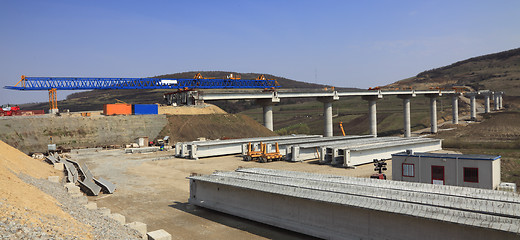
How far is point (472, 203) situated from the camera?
1250 centimetres

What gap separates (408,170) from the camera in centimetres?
2178

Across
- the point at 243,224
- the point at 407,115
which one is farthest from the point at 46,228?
the point at 407,115

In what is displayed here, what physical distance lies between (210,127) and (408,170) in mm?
48922

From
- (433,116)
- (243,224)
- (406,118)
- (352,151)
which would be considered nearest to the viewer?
(243,224)

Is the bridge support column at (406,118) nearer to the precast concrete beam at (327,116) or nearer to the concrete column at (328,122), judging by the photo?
the precast concrete beam at (327,116)

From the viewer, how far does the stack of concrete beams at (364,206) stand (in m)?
11.3

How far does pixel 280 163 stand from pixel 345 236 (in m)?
23.7

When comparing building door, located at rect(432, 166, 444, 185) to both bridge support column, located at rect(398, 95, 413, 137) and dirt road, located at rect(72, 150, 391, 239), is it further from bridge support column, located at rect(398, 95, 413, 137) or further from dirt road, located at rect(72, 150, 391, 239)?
bridge support column, located at rect(398, 95, 413, 137)

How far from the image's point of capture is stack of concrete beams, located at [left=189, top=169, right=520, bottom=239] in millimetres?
11336

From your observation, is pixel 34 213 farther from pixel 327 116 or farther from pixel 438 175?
pixel 327 116

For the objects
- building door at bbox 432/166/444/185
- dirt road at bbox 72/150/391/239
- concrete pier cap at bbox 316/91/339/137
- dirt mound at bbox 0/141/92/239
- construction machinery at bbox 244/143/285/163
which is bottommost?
dirt road at bbox 72/150/391/239

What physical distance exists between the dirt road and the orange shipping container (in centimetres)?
2060

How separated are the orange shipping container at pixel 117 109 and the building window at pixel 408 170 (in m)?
56.0

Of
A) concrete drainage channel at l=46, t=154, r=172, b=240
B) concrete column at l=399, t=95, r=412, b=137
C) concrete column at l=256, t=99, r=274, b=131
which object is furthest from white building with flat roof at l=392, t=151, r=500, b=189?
concrete column at l=399, t=95, r=412, b=137
